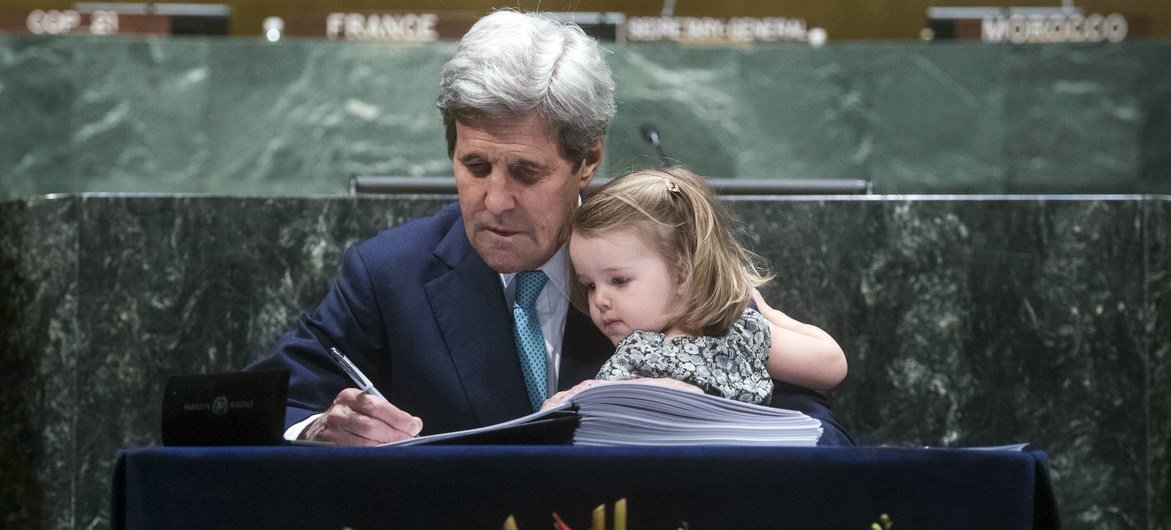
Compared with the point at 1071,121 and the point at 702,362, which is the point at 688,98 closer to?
the point at 1071,121

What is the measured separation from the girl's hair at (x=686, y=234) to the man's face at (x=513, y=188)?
0.34ft

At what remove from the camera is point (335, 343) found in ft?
6.88

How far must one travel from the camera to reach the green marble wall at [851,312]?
8.13 ft

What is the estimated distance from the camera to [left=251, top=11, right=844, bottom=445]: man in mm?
1954

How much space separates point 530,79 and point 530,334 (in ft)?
1.38

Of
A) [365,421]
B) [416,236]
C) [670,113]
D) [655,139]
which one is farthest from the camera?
[670,113]

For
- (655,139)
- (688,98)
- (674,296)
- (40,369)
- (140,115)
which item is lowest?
(40,369)

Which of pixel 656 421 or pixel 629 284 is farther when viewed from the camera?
pixel 629 284

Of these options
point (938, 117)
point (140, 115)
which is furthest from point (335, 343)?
point (938, 117)

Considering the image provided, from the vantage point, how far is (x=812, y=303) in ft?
8.39

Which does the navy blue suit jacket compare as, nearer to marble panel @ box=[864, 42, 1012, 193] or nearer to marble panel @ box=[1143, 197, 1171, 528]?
marble panel @ box=[1143, 197, 1171, 528]

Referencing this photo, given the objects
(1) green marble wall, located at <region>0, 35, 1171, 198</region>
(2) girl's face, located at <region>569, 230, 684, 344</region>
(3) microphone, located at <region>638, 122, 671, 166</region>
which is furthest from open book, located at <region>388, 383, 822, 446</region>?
(1) green marble wall, located at <region>0, 35, 1171, 198</region>

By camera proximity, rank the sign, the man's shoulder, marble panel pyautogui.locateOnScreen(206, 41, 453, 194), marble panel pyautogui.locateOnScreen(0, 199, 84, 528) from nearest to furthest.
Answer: the man's shoulder, marble panel pyautogui.locateOnScreen(0, 199, 84, 528), marble panel pyautogui.locateOnScreen(206, 41, 453, 194), the sign

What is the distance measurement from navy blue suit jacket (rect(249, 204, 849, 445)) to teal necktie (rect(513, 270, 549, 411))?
0.03 m
